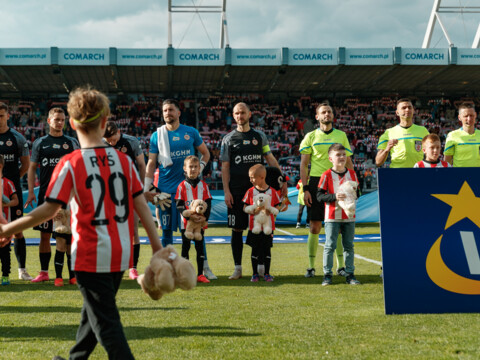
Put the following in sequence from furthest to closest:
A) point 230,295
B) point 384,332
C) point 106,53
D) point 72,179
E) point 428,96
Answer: point 428,96, point 106,53, point 230,295, point 384,332, point 72,179

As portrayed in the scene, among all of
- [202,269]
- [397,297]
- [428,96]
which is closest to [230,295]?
[202,269]

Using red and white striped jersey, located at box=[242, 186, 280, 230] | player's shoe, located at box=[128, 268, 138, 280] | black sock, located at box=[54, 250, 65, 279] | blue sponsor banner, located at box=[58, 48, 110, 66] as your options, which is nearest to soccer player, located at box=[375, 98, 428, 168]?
red and white striped jersey, located at box=[242, 186, 280, 230]

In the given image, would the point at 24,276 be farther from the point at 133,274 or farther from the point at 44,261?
the point at 133,274

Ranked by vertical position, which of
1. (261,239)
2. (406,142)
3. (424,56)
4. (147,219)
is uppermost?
(424,56)

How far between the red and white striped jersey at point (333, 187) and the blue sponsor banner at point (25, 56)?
25239mm

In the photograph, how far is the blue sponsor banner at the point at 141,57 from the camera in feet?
92.8

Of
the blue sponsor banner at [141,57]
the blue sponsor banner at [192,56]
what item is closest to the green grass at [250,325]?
the blue sponsor banner at [141,57]

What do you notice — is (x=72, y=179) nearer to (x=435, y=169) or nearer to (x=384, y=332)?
(x=384, y=332)

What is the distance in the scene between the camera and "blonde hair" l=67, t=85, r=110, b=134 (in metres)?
2.70

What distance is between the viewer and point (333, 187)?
6418 mm

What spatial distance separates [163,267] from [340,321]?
2133mm

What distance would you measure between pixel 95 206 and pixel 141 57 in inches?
1063

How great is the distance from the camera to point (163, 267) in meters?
2.74

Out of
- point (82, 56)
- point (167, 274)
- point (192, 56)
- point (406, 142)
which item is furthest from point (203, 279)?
point (82, 56)
